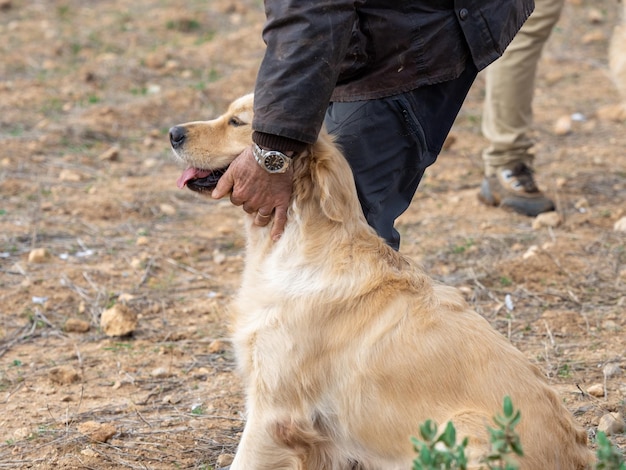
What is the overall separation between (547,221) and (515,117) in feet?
2.71

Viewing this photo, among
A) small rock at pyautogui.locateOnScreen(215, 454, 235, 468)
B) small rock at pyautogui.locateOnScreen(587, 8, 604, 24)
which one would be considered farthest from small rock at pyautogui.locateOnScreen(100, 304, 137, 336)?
small rock at pyautogui.locateOnScreen(587, 8, 604, 24)

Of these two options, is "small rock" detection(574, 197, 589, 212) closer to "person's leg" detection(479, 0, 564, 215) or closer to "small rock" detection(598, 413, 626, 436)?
"person's leg" detection(479, 0, 564, 215)

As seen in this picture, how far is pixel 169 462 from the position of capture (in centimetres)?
388

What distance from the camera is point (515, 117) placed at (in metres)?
6.89

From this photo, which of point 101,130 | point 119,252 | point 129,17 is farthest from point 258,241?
point 129,17

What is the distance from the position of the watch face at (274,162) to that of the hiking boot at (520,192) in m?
4.13

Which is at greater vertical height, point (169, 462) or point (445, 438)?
point (445, 438)

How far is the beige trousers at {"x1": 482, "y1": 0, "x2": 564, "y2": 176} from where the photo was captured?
6570 millimetres

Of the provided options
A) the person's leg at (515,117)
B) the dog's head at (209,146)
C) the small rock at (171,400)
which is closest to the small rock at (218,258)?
the small rock at (171,400)

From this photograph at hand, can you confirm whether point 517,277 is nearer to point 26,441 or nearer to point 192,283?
point 192,283

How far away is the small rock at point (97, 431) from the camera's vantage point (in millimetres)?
3949

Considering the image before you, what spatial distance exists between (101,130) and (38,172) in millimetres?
1217

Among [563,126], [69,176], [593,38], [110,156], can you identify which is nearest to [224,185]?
[69,176]

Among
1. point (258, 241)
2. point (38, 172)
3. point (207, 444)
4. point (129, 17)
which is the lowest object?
point (129, 17)
